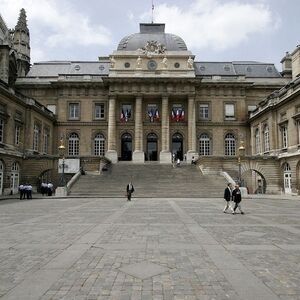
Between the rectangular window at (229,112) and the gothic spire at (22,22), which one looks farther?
the gothic spire at (22,22)

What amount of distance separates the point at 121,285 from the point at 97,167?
32.6 metres

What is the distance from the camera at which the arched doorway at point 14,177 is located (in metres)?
35.4

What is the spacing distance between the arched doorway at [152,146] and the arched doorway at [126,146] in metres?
2.53

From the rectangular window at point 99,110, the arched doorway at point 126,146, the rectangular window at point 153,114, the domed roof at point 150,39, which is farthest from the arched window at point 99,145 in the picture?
the domed roof at point 150,39

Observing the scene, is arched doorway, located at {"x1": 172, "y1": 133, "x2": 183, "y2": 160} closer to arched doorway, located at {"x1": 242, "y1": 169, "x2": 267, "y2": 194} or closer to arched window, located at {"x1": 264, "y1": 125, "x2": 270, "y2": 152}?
arched doorway, located at {"x1": 242, "y1": 169, "x2": 267, "y2": 194}

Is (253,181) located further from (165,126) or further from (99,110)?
(99,110)

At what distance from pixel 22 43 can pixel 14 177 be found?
29604 mm

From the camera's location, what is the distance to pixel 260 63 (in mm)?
56250

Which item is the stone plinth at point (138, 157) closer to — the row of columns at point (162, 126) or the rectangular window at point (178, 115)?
the row of columns at point (162, 126)

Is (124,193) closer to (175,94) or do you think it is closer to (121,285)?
(175,94)

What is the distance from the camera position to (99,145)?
50000 mm

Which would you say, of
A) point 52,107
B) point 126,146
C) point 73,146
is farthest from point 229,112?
point 52,107

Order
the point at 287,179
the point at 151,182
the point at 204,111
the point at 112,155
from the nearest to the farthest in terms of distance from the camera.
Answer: the point at 151,182, the point at 287,179, the point at 112,155, the point at 204,111

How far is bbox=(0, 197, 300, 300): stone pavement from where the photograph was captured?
208 inches
